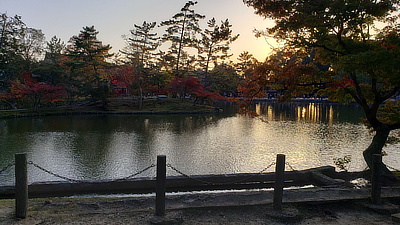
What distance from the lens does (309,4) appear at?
6.43 m

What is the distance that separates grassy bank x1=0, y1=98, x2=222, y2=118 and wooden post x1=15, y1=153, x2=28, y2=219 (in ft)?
81.9

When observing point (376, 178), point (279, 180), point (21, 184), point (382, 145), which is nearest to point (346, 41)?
point (382, 145)

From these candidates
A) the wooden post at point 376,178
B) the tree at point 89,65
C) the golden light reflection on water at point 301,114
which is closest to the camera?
the wooden post at point 376,178

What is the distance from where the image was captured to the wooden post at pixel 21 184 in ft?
11.9

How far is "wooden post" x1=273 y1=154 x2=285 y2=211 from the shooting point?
4.15 m

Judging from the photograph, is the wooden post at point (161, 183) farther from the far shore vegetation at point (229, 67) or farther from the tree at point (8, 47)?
the tree at point (8, 47)

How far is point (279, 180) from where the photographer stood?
13.8 feet

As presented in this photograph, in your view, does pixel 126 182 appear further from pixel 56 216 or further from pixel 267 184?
pixel 267 184

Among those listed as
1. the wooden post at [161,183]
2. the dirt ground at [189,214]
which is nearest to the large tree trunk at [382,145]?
the dirt ground at [189,214]

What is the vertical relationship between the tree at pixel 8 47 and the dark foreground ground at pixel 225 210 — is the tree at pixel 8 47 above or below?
above

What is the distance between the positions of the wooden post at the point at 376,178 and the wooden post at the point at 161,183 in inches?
134

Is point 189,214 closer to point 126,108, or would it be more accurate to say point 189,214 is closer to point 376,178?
point 376,178

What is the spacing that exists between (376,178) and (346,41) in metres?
3.55

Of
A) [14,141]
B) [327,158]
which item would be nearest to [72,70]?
[14,141]
